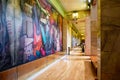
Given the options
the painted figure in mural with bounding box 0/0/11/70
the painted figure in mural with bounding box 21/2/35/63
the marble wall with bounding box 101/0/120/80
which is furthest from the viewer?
the painted figure in mural with bounding box 21/2/35/63

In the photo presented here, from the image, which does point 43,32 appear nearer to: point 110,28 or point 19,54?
point 19,54

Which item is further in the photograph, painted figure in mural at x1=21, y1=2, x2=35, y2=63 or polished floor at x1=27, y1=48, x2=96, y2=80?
polished floor at x1=27, y1=48, x2=96, y2=80

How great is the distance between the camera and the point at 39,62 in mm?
5195

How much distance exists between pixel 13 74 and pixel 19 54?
0.54 meters

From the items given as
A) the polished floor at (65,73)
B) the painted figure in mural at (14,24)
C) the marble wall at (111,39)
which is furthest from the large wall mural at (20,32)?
the marble wall at (111,39)

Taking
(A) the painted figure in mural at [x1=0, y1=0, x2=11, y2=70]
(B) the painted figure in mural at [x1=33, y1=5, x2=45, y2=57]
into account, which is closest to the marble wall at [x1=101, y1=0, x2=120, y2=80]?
(A) the painted figure in mural at [x1=0, y1=0, x2=11, y2=70]

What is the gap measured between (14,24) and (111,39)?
2275 mm

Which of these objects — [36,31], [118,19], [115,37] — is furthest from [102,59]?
[36,31]

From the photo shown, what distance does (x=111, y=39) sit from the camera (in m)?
2.21

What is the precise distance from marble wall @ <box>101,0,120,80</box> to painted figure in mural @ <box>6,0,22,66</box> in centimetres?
206

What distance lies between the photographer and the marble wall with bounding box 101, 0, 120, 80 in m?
2.19

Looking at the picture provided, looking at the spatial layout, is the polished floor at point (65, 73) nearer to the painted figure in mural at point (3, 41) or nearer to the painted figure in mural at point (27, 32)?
the painted figure in mural at point (27, 32)

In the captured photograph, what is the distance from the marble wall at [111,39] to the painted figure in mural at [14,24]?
81.2 inches

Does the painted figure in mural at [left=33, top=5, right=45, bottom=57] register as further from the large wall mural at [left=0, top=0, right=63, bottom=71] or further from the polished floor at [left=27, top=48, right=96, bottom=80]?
the polished floor at [left=27, top=48, right=96, bottom=80]
